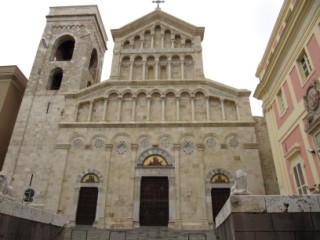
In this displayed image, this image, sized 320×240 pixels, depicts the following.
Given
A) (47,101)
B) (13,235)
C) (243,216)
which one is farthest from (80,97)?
(243,216)

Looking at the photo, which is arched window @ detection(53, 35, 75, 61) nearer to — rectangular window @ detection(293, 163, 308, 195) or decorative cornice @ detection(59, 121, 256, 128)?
decorative cornice @ detection(59, 121, 256, 128)

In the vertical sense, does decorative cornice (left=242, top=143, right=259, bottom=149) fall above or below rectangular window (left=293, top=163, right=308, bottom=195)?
above

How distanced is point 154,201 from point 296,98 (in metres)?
10.7

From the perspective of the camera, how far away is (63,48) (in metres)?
28.8

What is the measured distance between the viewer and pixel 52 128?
68.8ft

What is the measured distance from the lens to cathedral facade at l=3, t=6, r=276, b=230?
17234 mm

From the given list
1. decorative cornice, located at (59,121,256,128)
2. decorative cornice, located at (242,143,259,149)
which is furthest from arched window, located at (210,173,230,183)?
decorative cornice, located at (59,121,256,128)

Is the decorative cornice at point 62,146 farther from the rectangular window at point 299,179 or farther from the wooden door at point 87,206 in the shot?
the rectangular window at point 299,179

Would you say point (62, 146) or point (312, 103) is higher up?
point (62, 146)

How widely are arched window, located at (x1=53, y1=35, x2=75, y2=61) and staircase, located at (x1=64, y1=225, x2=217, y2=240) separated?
1758 cm

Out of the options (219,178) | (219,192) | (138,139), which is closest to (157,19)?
(138,139)

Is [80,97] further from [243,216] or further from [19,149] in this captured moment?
[243,216]

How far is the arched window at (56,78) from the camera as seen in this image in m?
24.7

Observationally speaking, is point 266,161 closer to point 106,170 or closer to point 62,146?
point 106,170
